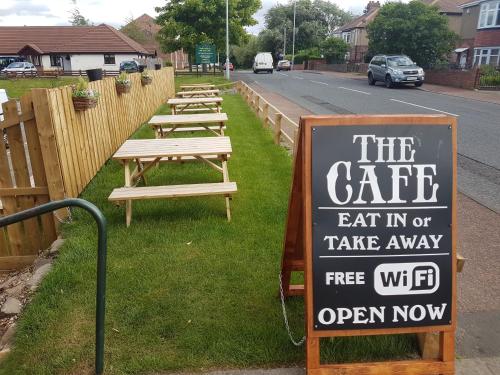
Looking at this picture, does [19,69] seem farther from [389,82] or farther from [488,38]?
[488,38]

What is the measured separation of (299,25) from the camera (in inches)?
2906

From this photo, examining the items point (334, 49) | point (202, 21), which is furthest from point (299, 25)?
point (202, 21)

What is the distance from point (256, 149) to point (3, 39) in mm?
56370

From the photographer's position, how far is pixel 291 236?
3090mm

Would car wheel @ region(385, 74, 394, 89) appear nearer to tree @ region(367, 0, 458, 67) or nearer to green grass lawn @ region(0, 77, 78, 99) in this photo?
tree @ region(367, 0, 458, 67)

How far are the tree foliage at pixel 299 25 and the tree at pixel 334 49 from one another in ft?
60.7

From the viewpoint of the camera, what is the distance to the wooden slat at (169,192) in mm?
4715

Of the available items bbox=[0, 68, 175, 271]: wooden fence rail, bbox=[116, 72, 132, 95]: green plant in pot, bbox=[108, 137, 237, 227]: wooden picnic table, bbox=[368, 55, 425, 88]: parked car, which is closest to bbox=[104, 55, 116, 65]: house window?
bbox=[368, 55, 425, 88]: parked car

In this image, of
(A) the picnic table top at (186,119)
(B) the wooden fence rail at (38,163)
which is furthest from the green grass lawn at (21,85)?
(B) the wooden fence rail at (38,163)

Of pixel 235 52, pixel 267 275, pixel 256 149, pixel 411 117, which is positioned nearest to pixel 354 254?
pixel 411 117

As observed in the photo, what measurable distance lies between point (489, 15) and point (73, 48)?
4154 cm

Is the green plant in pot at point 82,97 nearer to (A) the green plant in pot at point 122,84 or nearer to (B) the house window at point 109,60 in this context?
(A) the green plant in pot at point 122,84

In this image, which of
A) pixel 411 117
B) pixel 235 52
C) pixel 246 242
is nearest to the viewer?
pixel 411 117

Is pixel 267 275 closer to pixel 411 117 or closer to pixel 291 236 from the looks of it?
pixel 291 236
